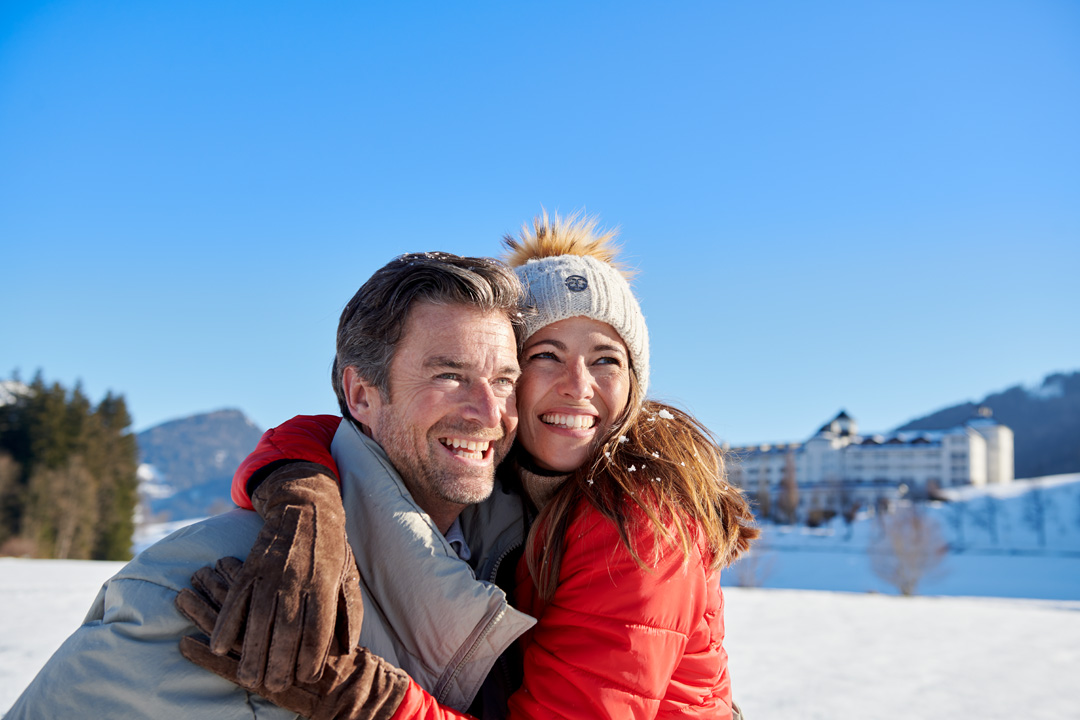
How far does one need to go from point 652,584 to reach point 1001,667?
8.89 m

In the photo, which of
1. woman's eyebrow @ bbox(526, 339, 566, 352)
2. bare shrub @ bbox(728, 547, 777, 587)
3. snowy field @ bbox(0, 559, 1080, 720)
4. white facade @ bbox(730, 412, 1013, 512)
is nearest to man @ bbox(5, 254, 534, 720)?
woman's eyebrow @ bbox(526, 339, 566, 352)

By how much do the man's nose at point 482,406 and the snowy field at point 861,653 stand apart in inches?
163

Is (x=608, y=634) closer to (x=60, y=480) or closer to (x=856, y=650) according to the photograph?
(x=856, y=650)

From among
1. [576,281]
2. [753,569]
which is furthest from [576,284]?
[753,569]

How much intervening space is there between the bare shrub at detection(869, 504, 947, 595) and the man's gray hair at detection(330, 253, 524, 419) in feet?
161

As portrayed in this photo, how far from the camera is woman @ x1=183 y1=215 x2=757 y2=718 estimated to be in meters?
2.19

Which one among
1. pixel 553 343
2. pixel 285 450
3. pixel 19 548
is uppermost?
pixel 553 343

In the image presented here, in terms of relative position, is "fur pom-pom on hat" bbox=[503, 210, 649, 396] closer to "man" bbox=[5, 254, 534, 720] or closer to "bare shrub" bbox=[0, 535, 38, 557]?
"man" bbox=[5, 254, 534, 720]

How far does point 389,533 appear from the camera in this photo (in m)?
2.26

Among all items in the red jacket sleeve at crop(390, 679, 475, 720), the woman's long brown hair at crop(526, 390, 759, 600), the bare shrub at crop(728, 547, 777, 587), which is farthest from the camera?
the bare shrub at crop(728, 547, 777, 587)

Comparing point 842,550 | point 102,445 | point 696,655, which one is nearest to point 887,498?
point 842,550

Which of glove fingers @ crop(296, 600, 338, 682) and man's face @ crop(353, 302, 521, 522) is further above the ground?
man's face @ crop(353, 302, 521, 522)

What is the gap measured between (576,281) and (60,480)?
41.8 metres

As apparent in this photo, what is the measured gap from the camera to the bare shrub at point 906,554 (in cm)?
4662
